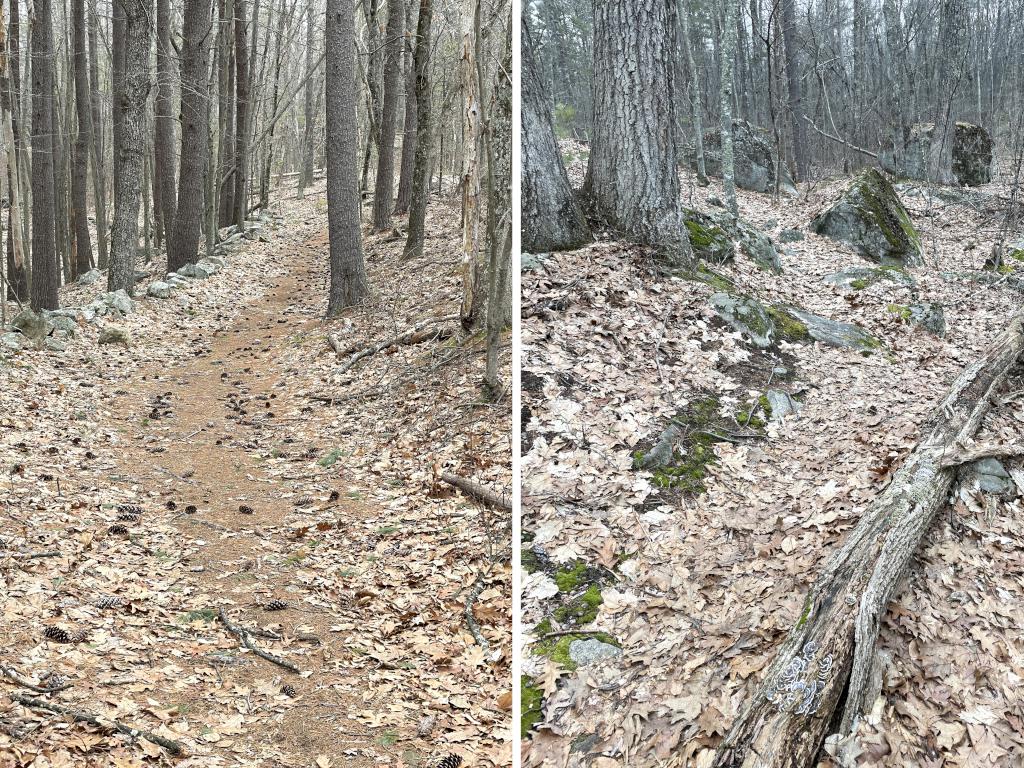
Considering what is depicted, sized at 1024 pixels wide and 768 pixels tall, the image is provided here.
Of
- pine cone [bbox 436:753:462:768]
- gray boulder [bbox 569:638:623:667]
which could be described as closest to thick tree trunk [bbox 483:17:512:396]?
pine cone [bbox 436:753:462:768]

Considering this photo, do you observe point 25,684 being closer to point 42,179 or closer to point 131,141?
point 131,141

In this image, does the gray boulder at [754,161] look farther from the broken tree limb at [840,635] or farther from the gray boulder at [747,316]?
the broken tree limb at [840,635]

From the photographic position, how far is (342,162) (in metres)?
10.5

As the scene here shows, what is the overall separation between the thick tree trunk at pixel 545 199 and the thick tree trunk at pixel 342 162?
6301 mm

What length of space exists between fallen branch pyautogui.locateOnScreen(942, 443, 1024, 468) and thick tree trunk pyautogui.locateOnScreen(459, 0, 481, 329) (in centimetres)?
486

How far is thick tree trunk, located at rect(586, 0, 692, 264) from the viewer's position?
172 inches

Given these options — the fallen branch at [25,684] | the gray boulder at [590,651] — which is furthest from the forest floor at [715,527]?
the fallen branch at [25,684]

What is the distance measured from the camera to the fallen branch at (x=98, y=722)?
3.30m

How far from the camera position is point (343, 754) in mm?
3326

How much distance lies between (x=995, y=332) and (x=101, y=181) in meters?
20.5

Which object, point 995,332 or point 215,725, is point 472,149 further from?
point 215,725

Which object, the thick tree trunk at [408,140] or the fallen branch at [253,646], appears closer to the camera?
the fallen branch at [253,646]

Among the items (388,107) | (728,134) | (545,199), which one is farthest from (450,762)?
(388,107)

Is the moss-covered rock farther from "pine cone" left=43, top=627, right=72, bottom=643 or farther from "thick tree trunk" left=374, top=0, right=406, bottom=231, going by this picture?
"pine cone" left=43, top=627, right=72, bottom=643
